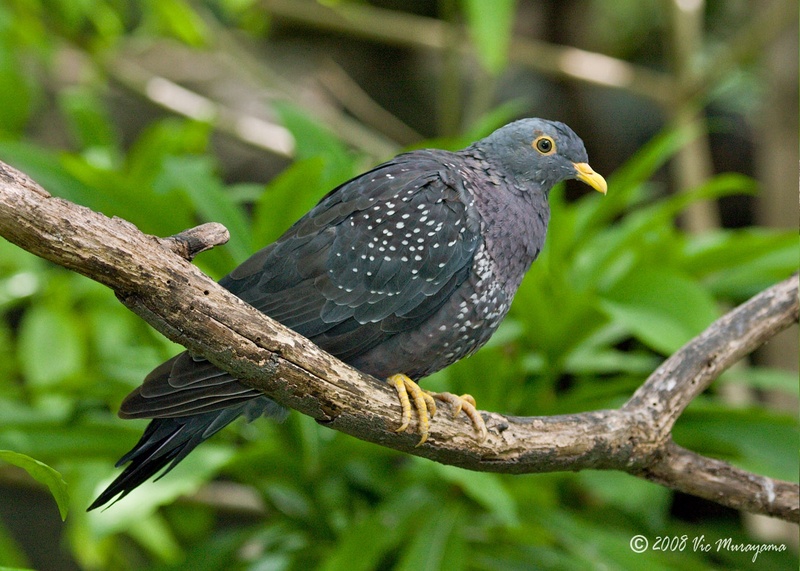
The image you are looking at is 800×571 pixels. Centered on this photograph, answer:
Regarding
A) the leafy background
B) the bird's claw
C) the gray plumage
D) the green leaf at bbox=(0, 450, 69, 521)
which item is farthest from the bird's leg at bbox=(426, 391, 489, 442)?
the green leaf at bbox=(0, 450, 69, 521)

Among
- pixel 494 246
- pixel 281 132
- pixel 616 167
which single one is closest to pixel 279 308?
pixel 494 246

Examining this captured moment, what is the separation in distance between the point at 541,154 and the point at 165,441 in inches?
48.8

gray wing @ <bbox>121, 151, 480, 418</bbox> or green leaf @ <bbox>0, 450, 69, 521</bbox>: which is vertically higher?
gray wing @ <bbox>121, 151, 480, 418</bbox>

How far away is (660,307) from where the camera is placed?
9.52 ft

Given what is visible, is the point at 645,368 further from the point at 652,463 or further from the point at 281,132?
the point at 281,132

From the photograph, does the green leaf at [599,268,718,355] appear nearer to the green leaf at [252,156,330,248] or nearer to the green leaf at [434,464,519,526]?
the green leaf at [434,464,519,526]

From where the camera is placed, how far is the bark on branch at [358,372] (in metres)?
1.47

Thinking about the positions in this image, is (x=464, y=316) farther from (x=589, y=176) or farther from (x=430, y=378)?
(x=430, y=378)

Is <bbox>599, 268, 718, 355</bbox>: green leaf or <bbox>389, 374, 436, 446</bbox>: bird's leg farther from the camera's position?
<bbox>599, 268, 718, 355</bbox>: green leaf

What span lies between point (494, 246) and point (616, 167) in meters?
4.81

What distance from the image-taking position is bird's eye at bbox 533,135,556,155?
218 centimetres

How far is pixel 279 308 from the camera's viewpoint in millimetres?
1979

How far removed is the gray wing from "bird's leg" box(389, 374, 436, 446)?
124 mm

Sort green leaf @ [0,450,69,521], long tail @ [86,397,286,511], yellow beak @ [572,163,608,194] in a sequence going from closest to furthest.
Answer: green leaf @ [0,450,69,521] → long tail @ [86,397,286,511] → yellow beak @ [572,163,608,194]
